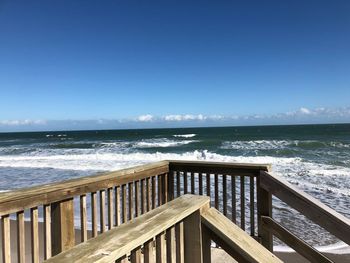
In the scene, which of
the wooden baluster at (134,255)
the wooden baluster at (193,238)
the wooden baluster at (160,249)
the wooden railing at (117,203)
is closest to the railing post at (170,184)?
the wooden railing at (117,203)

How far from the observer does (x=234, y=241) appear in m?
1.46

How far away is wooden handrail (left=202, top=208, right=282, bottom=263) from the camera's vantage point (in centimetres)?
142

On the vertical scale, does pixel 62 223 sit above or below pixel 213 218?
below

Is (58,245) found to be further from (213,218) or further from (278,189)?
(278,189)

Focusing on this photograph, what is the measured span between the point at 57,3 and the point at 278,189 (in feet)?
27.8

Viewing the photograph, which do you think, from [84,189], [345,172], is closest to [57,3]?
[84,189]

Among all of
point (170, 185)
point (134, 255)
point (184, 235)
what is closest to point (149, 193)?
point (170, 185)

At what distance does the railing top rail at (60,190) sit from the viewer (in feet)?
6.21

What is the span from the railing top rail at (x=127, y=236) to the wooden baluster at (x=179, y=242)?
0.30ft

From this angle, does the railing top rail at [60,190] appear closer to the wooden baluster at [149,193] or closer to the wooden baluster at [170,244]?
the wooden baluster at [149,193]

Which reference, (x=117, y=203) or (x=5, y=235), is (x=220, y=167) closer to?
(x=117, y=203)

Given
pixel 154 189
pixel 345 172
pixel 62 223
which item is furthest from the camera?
pixel 345 172

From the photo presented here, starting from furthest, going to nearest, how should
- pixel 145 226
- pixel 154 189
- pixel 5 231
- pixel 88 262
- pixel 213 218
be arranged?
pixel 154 189, pixel 5 231, pixel 213 218, pixel 145 226, pixel 88 262

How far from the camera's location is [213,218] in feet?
5.08
